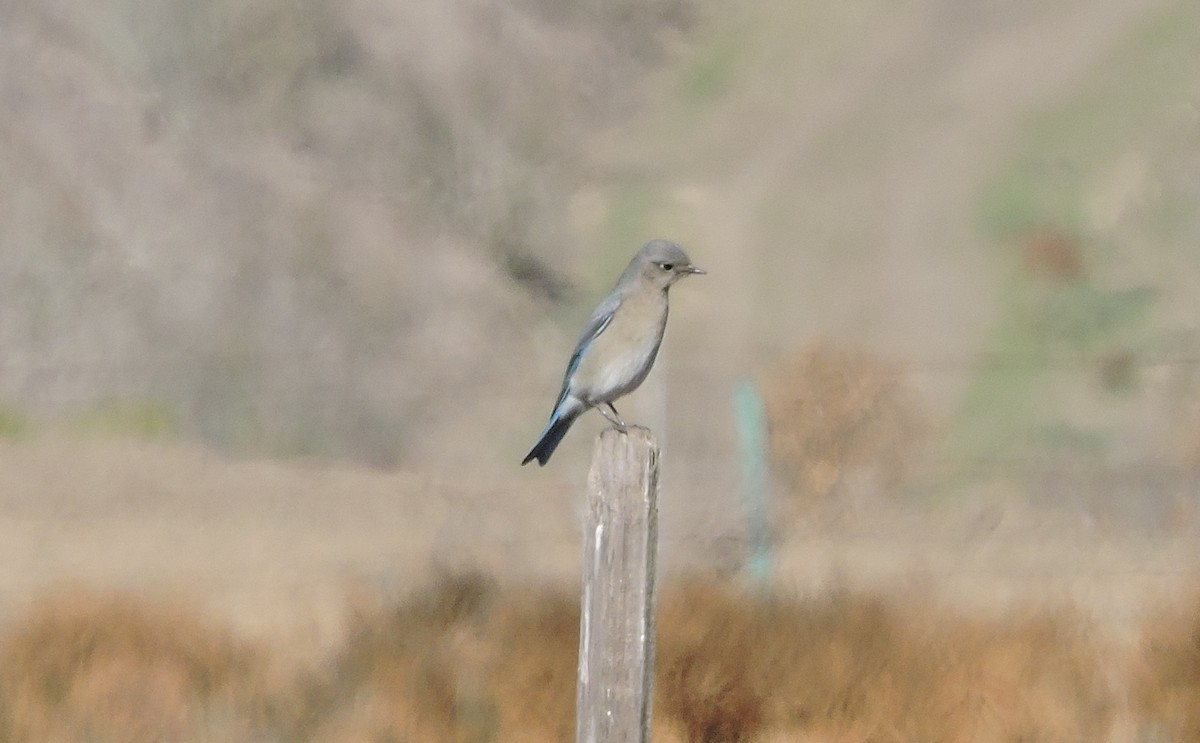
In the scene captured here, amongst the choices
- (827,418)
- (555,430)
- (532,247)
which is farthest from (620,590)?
(532,247)

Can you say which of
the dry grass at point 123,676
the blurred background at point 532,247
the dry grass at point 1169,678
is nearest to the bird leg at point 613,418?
the dry grass at point 123,676

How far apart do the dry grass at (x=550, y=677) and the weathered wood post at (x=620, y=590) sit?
2040mm

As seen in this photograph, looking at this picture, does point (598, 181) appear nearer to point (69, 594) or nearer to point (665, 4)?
point (665, 4)

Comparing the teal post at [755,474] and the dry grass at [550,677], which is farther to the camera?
the teal post at [755,474]

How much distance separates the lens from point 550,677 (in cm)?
523

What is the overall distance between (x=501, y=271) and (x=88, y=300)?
4.11 metres

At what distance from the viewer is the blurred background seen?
1252 centimetres

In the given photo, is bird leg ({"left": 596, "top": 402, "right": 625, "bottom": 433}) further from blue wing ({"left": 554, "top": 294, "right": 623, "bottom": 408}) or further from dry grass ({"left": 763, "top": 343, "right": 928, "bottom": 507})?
dry grass ({"left": 763, "top": 343, "right": 928, "bottom": 507})

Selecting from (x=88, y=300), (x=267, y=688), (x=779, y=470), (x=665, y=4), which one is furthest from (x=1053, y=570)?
(x=665, y=4)

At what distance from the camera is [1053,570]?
29.0 ft

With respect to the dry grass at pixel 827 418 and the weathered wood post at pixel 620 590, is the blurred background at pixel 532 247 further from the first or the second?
the weathered wood post at pixel 620 590

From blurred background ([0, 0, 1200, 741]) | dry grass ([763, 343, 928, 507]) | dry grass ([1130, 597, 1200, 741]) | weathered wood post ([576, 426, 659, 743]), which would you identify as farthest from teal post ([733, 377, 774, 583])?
blurred background ([0, 0, 1200, 741])

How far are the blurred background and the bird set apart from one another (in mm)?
5168

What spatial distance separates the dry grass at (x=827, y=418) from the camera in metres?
7.67
